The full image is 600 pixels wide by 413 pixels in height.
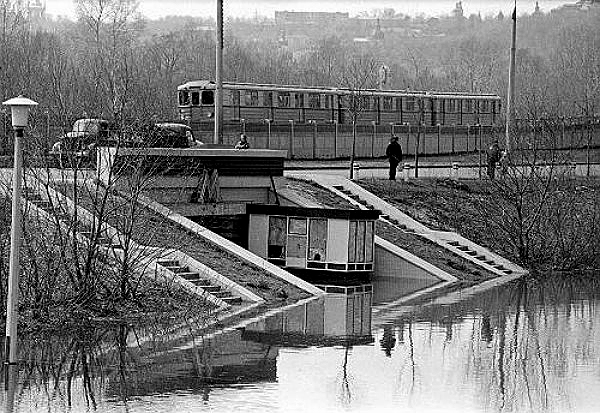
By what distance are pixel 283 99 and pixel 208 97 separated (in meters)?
3.77

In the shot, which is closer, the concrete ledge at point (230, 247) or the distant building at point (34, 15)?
the concrete ledge at point (230, 247)

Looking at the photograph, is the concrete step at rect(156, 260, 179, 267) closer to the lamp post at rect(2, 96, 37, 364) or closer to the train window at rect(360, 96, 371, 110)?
the lamp post at rect(2, 96, 37, 364)

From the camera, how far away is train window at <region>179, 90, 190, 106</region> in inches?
2159

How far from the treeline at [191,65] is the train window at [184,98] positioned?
118 cm

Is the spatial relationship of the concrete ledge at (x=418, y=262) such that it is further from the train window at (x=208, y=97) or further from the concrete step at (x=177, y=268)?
the train window at (x=208, y=97)

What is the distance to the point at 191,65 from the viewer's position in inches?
3359

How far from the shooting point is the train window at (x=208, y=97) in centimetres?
5410

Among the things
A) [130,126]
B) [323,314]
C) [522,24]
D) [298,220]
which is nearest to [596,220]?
[298,220]

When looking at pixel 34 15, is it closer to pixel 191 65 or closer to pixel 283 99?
pixel 191 65

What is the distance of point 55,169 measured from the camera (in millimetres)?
28844

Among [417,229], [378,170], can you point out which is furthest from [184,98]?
[417,229]

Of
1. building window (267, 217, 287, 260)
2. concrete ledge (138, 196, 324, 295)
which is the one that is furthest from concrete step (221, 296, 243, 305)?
building window (267, 217, 287, 260)

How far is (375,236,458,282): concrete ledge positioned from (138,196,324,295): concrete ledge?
182 inches

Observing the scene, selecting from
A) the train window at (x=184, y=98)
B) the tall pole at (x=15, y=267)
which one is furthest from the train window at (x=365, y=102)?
the tall pole at (x=15, y=267)
